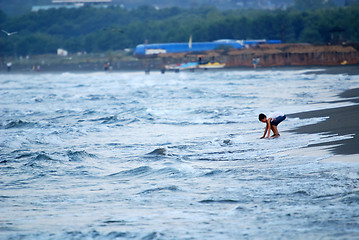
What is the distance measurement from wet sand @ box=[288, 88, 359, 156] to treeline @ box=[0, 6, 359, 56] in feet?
206

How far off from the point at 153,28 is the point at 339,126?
132600mm

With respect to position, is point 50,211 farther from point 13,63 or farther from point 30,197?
point 13,63

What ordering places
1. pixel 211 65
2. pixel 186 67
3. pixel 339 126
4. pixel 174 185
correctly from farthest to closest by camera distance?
pixel 211 65 < pixel 186 67 < pixel 339 126 < pixel 174 185

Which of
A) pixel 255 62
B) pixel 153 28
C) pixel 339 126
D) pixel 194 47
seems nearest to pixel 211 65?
pixel 255 62

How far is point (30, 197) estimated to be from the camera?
427 inches

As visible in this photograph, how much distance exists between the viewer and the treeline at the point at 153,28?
10306 cm

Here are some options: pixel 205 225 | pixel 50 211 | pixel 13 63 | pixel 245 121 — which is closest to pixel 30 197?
pixel 50 211

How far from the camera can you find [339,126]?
16.7 meters

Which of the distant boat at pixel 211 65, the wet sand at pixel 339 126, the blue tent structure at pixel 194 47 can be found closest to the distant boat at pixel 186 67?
the distant boat at pixel 211 65

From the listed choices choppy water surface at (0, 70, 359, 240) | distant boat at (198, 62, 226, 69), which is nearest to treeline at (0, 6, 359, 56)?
distant boat at (198, 62, 226, 69)

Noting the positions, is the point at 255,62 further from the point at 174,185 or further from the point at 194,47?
the point at 174,185

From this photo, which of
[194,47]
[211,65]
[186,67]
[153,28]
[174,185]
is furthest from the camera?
[153,28]

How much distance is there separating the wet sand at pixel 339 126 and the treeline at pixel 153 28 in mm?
62901

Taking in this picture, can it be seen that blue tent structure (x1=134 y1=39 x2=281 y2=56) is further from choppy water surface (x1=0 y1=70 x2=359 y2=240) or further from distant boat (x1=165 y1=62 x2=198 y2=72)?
choppy water surface (x1=0 y1=70 x2=359 y2=240)
